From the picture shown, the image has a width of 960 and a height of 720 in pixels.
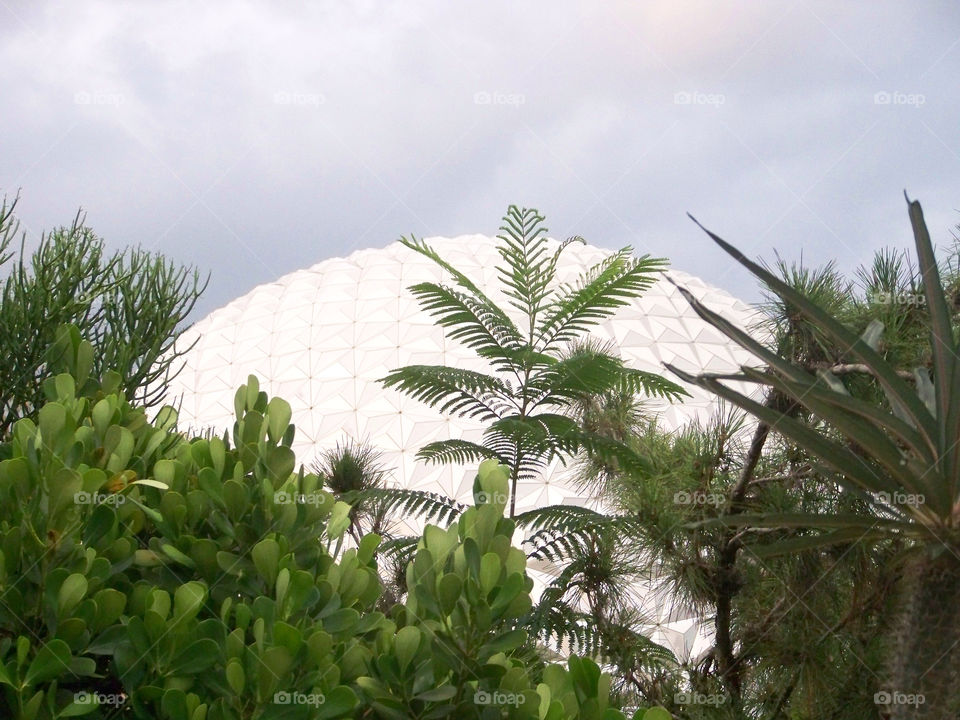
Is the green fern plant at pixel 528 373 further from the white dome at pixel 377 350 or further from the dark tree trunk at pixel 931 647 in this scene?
the white dome at pixel 377 350

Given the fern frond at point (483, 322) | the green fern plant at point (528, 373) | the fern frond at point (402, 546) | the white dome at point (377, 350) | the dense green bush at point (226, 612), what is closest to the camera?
the dense green bush at point (226, 612)

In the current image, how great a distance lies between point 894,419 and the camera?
10.8 feet

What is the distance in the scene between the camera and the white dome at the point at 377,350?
19.9 meters

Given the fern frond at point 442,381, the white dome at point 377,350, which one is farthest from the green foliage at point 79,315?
the white dome at point 377,350

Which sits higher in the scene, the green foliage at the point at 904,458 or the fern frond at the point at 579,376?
the fern frond at the point at 579,376

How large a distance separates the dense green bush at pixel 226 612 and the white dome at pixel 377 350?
47.6 feet

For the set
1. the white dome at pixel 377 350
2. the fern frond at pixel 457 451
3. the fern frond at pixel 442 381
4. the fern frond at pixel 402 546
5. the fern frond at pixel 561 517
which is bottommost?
the fern frond at pixel 402 546

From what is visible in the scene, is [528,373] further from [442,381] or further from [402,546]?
[402,546]

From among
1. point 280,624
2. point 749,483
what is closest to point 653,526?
point 749,483

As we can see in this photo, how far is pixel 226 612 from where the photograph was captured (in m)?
2.94

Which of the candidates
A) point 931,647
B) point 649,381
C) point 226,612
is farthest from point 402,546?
point 931,647

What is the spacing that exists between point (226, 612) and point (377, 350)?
19865mm

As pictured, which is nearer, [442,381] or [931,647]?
[931,647]

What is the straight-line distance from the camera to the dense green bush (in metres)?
2.70
